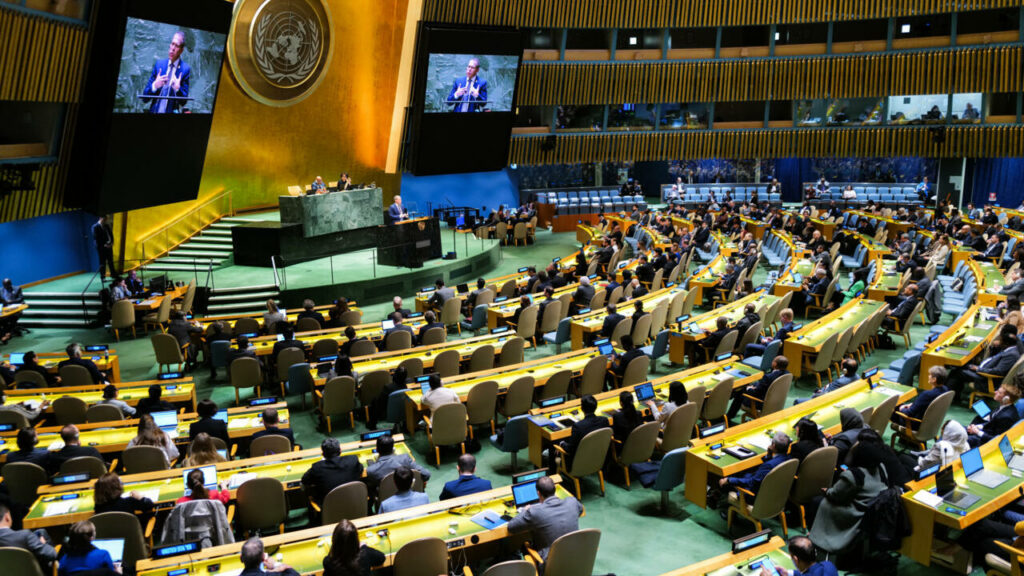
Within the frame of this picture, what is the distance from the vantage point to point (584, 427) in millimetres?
7656

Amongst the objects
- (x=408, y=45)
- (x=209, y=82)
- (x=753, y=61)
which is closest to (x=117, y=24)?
(x=209, y=82)

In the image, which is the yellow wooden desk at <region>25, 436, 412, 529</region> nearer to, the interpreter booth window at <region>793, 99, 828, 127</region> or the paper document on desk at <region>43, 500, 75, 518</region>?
the paper document on desk at <region>43, 500, 75, 518</region>

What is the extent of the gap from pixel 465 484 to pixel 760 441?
2979mm

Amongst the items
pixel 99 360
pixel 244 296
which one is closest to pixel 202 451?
pixel 99 360

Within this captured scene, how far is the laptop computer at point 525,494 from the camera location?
242 inches

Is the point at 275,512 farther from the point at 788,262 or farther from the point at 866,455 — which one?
the point at 788,262

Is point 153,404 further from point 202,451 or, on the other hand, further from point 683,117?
point 683,117

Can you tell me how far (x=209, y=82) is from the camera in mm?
18078

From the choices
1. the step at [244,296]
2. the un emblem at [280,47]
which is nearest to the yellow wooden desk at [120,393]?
the step at [244,296]

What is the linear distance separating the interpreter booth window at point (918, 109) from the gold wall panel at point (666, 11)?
3580mm

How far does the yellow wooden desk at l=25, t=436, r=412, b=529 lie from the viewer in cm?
632

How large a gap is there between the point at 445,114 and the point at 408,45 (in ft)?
8.37

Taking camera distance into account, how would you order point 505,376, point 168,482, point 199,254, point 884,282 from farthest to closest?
1. point 199,254
2. point 884,282
3. point 505,376
4. point 168,482

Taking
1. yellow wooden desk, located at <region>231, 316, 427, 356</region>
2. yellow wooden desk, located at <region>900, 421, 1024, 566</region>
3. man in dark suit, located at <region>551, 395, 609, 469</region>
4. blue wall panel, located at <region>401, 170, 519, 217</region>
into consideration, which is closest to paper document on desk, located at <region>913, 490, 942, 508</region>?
yellow wooden desk, located at <region>900, 421, 1024, 566</region>
